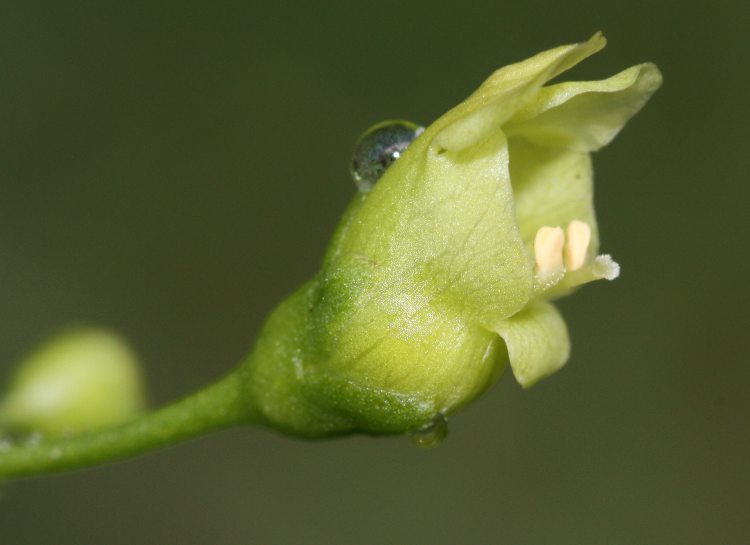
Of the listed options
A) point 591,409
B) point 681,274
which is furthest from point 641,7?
point 591,409

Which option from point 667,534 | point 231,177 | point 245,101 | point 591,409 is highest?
point 245,101

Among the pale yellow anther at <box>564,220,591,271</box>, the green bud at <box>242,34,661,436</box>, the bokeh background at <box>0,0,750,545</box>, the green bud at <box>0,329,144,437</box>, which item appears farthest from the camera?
the bokeh background at <box>0,0,750,545</box>

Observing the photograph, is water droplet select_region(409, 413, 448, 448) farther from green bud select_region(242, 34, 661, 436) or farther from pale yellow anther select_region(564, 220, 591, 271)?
pale yellow anther select_region(564, 220, 591, 271)

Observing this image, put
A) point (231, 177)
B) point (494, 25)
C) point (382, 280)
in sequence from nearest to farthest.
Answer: point (382, 280), point (494, 25), point (231, 177)

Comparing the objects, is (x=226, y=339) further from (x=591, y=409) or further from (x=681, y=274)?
(x=681, y=274)

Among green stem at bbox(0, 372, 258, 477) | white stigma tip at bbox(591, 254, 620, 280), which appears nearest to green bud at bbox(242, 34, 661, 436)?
white stigma tip at bbox(591, 254, 620, 280)

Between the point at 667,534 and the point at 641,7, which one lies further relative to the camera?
the point at 641,7
